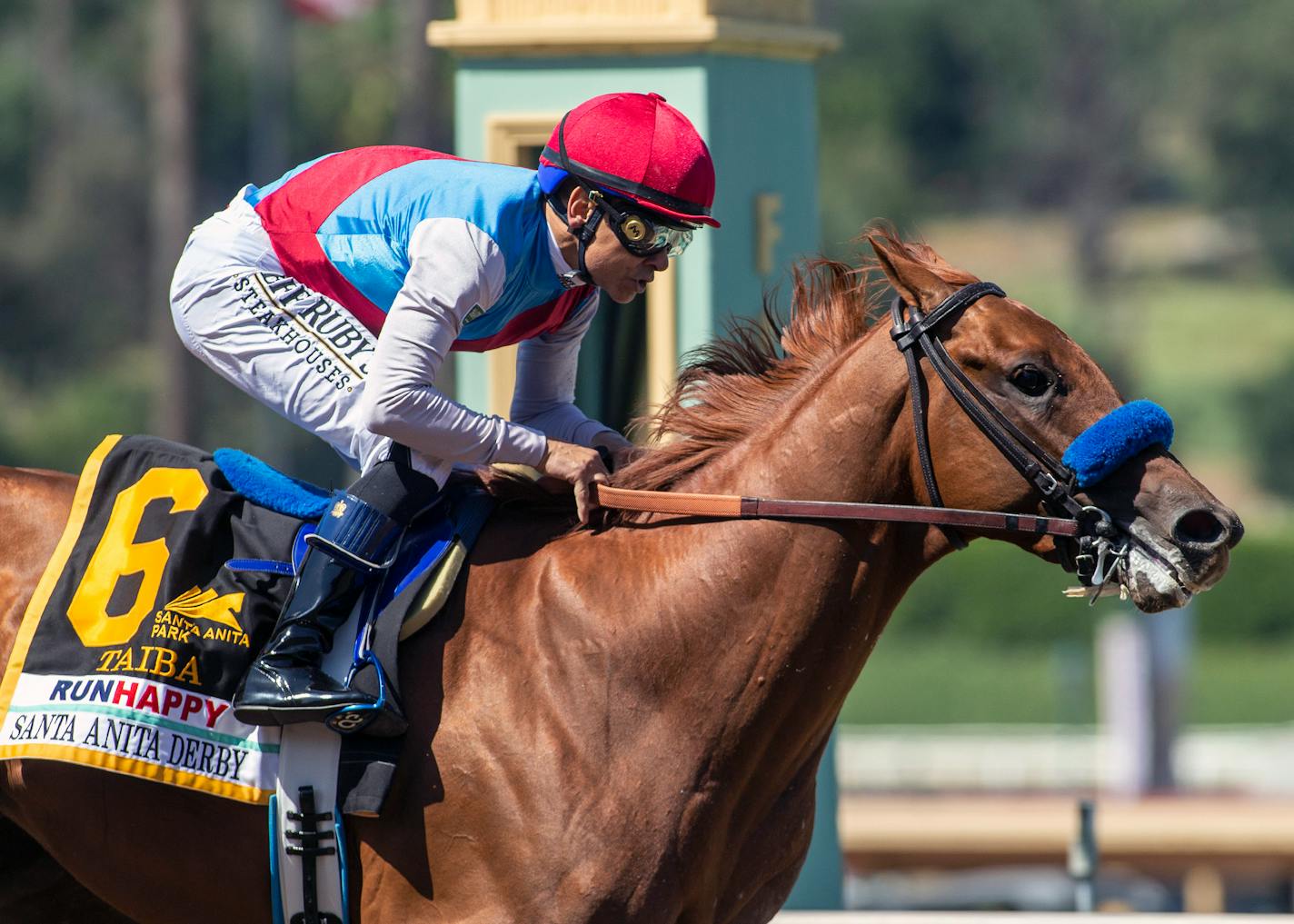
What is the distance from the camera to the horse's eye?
3.25 meters

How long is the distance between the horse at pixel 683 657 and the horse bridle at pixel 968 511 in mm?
21

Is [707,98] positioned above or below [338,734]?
above

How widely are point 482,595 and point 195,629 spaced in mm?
535

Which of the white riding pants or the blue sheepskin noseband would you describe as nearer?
the blue sheepskin noseband

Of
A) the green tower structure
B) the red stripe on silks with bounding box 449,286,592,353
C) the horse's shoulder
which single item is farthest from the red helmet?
the green tower structure

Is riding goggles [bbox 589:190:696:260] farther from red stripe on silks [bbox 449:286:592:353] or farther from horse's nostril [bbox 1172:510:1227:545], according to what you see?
horse's nostril [bbox 1172:510:1227:545]

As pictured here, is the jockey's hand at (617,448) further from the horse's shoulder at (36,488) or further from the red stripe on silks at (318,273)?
the horse's shoulder at (36,488)

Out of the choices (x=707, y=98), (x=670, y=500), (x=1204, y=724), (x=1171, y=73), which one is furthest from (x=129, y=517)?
(x=1171, y=73)

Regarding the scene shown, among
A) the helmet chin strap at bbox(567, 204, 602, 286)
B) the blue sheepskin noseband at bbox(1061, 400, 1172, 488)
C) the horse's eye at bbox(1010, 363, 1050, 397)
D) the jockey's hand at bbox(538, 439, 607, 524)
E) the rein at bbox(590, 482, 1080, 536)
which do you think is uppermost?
the helmet chin strap at bbox(567, 204, 602, 286)

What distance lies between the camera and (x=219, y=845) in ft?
11.3

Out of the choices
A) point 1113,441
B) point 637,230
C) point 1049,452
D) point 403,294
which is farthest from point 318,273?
point 1113,441

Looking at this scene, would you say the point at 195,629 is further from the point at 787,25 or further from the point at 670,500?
the point at 787,25

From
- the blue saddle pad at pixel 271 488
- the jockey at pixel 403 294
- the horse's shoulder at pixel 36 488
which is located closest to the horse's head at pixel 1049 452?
the jockey at pixel 403 294

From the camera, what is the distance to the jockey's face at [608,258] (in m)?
3.49
